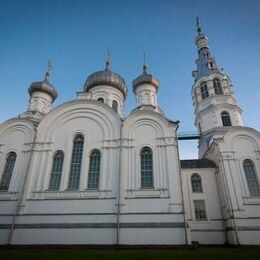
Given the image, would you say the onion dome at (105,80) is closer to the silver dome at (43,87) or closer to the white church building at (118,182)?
the silver dome at (43,87)

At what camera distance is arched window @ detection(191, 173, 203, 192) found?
20.5 m

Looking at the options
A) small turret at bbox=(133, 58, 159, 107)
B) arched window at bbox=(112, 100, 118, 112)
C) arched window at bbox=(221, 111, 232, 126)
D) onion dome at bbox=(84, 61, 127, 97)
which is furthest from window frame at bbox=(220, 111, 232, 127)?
arched window at bbox=(112, 100, 118, 112)

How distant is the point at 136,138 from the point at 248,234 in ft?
34.0

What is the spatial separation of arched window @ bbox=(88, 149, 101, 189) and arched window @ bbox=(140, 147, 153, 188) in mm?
3142

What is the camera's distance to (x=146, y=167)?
1675 cm

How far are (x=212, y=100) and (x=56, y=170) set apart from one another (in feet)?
57.5

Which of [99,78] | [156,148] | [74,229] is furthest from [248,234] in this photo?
[99,78]

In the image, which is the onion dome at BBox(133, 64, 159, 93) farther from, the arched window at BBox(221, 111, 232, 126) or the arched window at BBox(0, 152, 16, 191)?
the arched window at BBox(0, 152, 16, 191)

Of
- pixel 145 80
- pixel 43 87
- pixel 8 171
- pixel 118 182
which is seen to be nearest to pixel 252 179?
pixel 118 182

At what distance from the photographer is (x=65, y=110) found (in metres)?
19.5

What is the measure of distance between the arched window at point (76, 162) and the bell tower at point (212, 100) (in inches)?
527

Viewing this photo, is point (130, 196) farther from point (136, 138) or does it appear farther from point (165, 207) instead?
point (136, 138)

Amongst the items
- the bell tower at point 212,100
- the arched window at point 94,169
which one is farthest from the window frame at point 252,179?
the arched window at point 94,169
